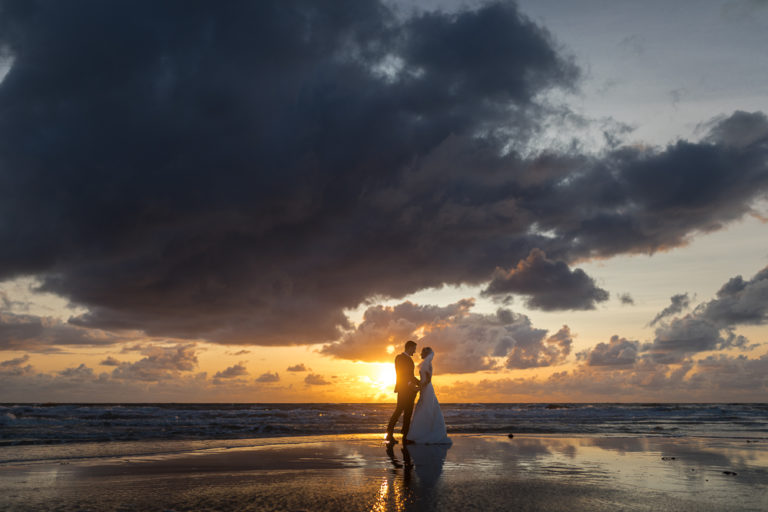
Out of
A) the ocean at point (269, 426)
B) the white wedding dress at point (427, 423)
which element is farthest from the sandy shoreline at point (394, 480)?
the ocean at point (269, 426)

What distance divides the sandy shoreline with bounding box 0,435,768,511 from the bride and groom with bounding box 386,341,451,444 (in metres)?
1.34

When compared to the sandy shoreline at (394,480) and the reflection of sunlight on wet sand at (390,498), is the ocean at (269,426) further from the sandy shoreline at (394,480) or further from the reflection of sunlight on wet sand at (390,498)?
the reflection of sunlight on wet sand at (390,498)

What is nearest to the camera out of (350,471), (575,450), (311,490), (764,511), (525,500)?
(764,511)

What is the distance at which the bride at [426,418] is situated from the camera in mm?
12609

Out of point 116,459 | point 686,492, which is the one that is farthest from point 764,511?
point 116,459

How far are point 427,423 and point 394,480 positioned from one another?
19.2ft

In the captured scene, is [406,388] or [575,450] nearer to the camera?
[575,450]

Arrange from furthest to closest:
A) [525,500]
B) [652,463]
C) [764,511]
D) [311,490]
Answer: [652,463] → [311,490] → [525,500] → [764,511]

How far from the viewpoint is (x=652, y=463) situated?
30.5ft

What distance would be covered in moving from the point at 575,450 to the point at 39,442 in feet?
43.6

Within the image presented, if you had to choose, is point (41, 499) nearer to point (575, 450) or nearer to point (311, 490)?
point (311, 490)

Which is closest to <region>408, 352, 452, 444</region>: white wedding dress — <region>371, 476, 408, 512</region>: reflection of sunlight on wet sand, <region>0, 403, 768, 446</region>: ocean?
<region>371, 476, 408, 512</region>: reflection of sunlight on wet sand

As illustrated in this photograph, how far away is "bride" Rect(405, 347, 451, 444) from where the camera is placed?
1261 centimetres

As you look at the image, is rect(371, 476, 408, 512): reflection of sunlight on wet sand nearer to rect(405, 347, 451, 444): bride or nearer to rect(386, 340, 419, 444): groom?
rect(405, 347, 451, 444): bride
